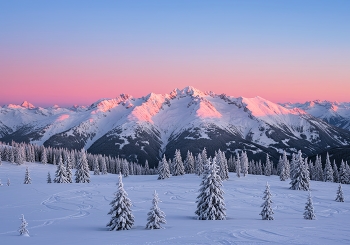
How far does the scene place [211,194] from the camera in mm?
34281

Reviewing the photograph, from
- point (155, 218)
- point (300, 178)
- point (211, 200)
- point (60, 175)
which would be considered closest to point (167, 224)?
point (155, 218)

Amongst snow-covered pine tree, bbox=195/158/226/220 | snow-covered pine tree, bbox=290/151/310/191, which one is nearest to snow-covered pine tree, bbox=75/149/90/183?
snow-covered pine tree, bbox=290/151/310/191

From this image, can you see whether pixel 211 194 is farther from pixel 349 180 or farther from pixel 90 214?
pixel 349 180

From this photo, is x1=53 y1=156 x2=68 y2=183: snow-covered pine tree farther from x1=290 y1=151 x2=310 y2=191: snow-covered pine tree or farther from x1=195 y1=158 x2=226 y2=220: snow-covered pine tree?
x1=195 y1=158 x2=226 y2=220: snow-covered pine tree

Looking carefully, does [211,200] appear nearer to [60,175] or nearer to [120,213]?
[120,213]

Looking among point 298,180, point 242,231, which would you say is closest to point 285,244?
point 242,231

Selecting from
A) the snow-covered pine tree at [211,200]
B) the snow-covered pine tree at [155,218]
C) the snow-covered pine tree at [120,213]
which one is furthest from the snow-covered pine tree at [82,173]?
the snow-covered pine tree at [155,218]

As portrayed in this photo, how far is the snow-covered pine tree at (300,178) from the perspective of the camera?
2930 inches

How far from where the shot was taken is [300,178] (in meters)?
75.2

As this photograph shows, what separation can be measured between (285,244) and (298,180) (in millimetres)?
60267

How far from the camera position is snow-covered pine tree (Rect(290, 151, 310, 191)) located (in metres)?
74.4

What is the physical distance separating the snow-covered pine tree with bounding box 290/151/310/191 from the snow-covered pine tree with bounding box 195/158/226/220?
4626 cm

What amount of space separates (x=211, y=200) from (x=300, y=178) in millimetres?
48258

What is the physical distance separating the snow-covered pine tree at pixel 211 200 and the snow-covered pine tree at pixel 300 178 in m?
46.3
